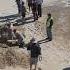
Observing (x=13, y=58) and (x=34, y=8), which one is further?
(x=34, y=8)

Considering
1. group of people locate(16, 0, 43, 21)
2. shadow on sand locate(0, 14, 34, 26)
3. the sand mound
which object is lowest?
the sand mound

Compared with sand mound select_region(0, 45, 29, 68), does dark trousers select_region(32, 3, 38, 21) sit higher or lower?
higher

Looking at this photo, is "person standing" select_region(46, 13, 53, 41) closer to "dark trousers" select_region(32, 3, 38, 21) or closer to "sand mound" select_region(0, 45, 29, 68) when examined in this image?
"sand mound" select_region(0, 45, 29, 68)

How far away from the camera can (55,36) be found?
19.4 meters

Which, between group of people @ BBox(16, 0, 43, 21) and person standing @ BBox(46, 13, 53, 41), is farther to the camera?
group of people @ BBox(16, 0, 43, 21)

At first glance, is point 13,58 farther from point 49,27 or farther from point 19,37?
point 49,27

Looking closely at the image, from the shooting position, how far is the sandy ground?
16.5 m

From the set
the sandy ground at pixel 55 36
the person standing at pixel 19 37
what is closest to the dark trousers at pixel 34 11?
the sandy ground at pixel 55 36

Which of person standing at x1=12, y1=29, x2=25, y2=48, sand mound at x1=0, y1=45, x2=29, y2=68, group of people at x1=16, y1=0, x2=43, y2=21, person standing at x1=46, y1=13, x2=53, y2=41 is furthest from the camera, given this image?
group of people at x1=16, y1=0, x2=43, y2=21

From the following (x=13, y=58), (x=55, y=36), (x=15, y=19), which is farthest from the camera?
(x=15, y=19)

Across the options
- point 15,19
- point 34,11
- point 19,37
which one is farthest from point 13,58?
point 34,11

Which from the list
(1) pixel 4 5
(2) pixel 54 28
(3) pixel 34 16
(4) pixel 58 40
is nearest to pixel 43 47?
(4) pixel 58 40

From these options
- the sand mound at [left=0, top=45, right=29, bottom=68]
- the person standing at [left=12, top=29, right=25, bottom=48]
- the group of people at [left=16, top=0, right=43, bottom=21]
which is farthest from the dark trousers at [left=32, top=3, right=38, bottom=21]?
the sand mound at [left=0, top=45, right=29, bottom=68]

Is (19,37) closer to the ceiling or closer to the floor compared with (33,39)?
closer to the floor
